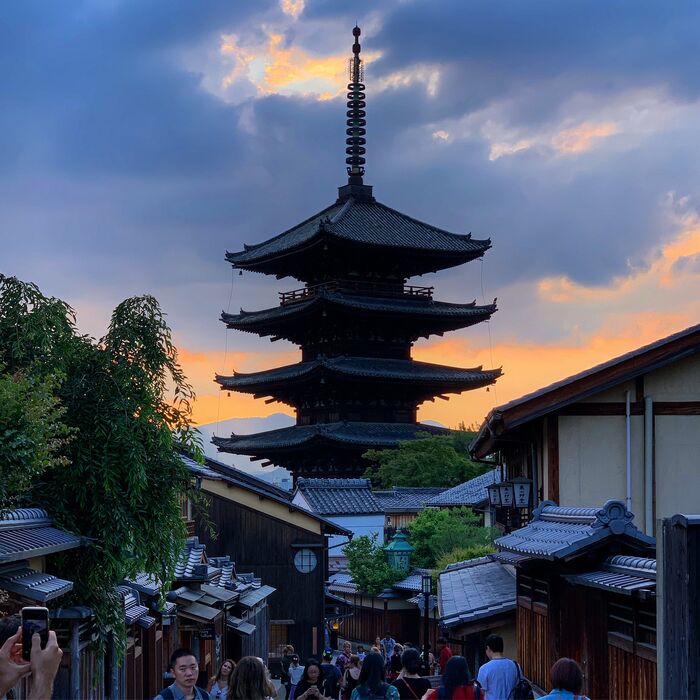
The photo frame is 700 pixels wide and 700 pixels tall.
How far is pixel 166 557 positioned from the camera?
1563 cm

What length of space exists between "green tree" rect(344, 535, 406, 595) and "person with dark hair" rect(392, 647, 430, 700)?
3285 centimetres

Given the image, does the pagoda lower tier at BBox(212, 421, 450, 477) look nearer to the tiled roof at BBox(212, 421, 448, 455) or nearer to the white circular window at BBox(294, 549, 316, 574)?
the tiled roof at BBox(212, 421, 448, 455)

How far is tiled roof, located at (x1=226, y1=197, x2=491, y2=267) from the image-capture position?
56.3 meters

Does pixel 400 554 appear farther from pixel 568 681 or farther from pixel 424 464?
pixel 568 681

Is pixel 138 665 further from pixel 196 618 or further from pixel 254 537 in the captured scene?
pixel 254 537

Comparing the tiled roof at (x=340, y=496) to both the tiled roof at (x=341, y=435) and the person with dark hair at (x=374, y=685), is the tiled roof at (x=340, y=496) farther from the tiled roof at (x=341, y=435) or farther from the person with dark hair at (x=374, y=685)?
the person with dark hair at (x=374, y=685)

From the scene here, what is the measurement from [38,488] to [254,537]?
21.2m

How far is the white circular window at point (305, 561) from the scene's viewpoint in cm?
3616

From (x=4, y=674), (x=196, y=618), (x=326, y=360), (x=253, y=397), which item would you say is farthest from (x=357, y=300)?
(x=4, y=674)

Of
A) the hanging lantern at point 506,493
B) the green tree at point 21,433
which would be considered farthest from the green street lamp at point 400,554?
the green tree at point 21,433

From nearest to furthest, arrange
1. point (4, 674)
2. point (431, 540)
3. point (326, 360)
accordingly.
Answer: point (4, 674)
point (431, 540)
point (326, 360)

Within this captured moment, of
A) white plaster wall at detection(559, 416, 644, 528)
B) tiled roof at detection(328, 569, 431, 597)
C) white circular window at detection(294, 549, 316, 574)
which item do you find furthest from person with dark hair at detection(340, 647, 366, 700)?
tiled roof at detection(328, 569, 431, 597)

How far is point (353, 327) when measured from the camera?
57.6m

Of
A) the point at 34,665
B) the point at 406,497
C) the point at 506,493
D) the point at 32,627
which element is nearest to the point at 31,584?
the point at 32,627
